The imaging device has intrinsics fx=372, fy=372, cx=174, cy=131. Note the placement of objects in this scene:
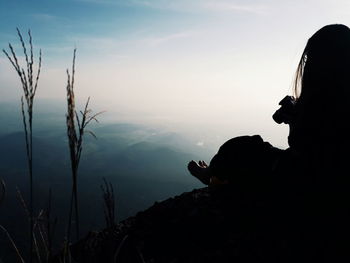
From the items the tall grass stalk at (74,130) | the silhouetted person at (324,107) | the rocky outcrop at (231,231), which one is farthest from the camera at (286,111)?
the tall grass stalk at (74,130)

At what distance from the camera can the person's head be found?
7.54 feet

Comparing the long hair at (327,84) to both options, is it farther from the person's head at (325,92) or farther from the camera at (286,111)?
the camera at (286,111)

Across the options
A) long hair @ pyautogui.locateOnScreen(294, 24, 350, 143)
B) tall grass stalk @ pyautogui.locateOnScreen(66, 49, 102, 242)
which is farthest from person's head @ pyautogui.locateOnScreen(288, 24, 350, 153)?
tall grass stalk @ pyautogui.locateOnScreen(66, 49, 102, 242)

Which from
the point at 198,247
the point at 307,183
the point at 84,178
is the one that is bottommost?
the point at 84,178

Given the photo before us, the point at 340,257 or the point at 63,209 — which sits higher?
the point at 340,257

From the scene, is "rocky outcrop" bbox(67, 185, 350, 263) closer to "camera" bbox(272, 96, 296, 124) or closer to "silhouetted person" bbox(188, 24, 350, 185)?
"silhouetted person" bbox(188, 24, 350, 185)

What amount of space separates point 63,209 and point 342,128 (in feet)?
380

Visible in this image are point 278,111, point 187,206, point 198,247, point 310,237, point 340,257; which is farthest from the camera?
point 187,206

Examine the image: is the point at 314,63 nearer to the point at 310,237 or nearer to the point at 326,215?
the point at 326,215

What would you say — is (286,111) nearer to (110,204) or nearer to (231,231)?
(231,231)

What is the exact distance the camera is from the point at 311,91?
2.40 m

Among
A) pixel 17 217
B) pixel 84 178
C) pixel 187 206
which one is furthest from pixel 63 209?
pixel 187 206

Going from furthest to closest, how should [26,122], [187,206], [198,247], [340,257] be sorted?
[187,206]
[198,247]
[340,257]
[26,122]

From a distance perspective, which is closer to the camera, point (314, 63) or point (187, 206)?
point (314, 63)
